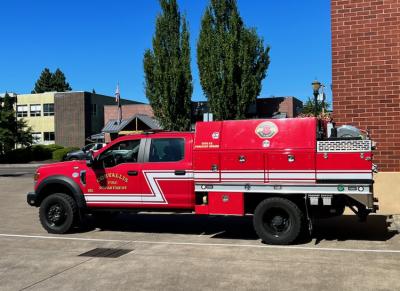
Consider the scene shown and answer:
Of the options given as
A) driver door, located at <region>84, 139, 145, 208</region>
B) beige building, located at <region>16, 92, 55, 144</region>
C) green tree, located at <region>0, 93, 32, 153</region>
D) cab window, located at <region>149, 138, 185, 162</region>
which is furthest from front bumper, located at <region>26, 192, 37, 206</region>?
beige building, located at <region>16, 92, 55, 144</region>

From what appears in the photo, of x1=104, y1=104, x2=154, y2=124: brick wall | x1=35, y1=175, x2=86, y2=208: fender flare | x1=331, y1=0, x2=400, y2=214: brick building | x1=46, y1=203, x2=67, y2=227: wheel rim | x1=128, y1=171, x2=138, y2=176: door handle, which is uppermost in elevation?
x1=104, y1=104, x2=154, y2=124: brick wall

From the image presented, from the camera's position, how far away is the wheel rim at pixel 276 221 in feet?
28.1

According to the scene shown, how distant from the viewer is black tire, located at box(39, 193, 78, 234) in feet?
33.0

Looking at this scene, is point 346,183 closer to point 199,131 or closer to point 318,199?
point 318,199

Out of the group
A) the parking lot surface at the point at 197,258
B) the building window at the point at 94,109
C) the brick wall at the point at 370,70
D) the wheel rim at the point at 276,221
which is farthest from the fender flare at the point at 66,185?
the building window at the point at 94,109

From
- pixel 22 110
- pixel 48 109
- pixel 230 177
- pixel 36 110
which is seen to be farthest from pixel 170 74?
pixel 230 177

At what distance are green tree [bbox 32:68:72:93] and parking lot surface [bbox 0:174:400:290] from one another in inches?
4117

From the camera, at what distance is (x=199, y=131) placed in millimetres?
9195

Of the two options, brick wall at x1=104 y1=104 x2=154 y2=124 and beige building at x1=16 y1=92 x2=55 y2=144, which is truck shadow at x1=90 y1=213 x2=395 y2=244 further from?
beige building at x1=16 y1=92 x2=55 y2=144

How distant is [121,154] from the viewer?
32.5ft

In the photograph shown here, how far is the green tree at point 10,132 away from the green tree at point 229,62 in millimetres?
23317

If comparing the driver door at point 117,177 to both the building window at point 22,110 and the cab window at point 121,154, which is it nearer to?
the cab window at point 121,154

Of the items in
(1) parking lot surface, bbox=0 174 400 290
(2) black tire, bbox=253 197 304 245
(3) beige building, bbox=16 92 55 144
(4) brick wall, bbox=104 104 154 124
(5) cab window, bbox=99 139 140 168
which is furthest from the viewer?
(3) beige building, bbox=16 92 55 144

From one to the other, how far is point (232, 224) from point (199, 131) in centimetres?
276
